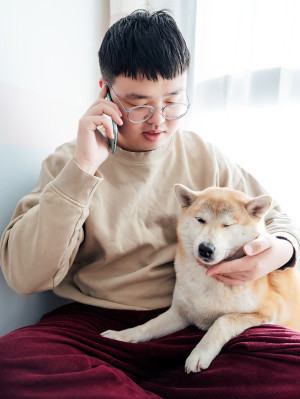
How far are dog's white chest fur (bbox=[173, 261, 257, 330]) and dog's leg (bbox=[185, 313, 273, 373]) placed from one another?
0.03 m

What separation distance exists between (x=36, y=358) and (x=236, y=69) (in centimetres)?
123

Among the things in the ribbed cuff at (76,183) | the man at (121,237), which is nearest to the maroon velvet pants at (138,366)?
the man at (121,237)

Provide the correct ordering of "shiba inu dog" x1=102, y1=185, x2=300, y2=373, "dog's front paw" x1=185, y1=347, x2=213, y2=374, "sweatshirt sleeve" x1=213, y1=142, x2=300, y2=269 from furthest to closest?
"sweatshirt sleeve" x1=213, y1=142, x2=300, y2=269 → "shiba inu dog" x1=102, y1=185, x2=300, y2=373 → "dog's front paw" x1=185, y1=347, x2=213, y2=374

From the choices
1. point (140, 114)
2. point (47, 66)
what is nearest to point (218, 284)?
point (140, 114)

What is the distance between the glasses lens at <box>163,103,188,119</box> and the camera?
92cm

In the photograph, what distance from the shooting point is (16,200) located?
1134 mm

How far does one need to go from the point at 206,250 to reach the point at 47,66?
96cm

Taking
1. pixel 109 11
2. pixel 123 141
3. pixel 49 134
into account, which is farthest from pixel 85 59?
pixel 123 141

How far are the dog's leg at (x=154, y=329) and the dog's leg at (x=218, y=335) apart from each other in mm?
156

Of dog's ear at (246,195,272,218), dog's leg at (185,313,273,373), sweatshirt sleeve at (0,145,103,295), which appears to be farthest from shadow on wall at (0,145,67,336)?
dog's ear at (246,195,272,218)

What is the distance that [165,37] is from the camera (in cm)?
92

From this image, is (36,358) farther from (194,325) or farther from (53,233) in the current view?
(194,325)

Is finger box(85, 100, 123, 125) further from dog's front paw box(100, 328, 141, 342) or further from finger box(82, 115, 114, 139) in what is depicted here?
dog's front paw box(100, 328, 141, 342)

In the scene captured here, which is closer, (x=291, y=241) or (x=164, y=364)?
(x=164, y=364)
